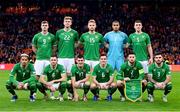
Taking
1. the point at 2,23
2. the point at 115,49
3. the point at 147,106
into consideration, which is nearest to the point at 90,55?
the point at 115,49

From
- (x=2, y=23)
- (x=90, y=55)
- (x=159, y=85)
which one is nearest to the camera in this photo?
(x=159, y=85)

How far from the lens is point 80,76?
12586mm

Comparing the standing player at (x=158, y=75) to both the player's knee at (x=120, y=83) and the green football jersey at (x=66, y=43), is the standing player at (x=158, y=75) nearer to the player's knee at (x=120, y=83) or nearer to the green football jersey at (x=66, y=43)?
the player's knee at (x=120, y=83)

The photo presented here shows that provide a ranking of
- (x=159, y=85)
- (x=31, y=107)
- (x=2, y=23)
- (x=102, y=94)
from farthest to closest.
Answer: (x=2, y=23), (x=102, y=94), (x=159, y=85), (x=31, y=107)

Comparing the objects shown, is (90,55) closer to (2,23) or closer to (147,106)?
(147,106)

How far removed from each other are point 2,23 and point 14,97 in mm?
25064

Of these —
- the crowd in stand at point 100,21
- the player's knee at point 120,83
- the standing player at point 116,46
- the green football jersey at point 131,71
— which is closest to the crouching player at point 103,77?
the player's knee at point 120,83

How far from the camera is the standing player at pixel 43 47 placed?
13.0 metres

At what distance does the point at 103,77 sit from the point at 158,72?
137cm

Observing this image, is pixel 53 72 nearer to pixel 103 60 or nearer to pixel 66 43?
pixel 66 43

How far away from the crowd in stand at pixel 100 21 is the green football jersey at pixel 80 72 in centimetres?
1948

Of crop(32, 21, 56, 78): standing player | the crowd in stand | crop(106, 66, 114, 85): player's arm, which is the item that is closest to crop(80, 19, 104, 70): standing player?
crop(106, 66, 114, 85): player's arm

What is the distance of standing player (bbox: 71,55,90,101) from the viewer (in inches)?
484

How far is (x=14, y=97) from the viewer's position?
12461mm
